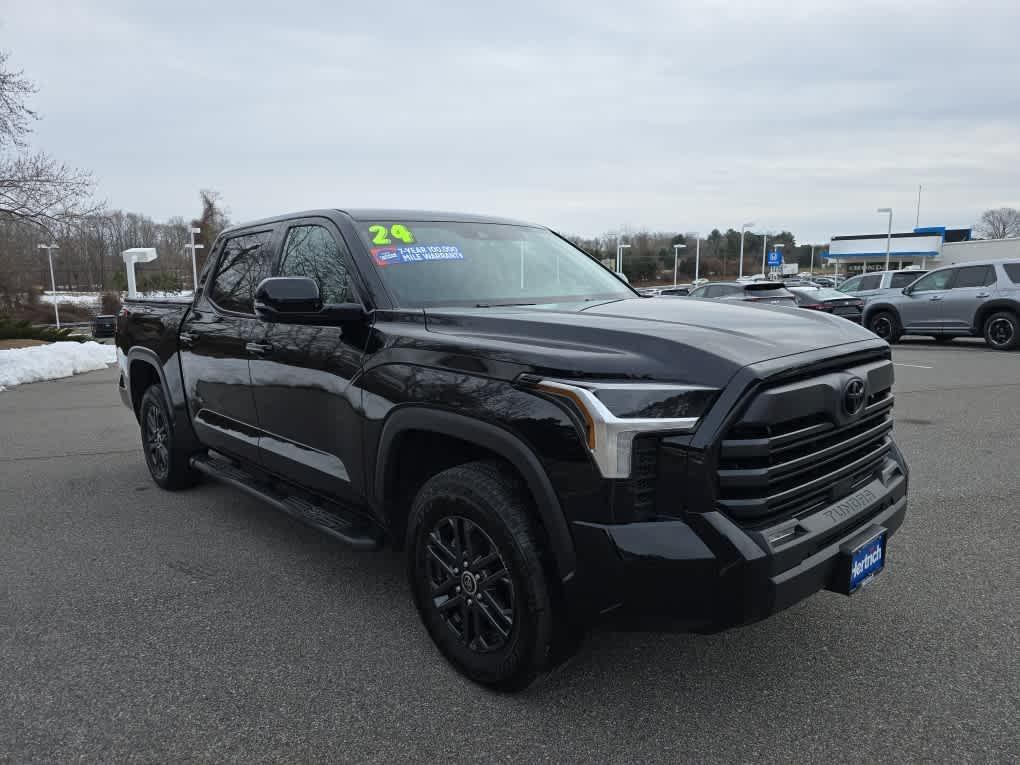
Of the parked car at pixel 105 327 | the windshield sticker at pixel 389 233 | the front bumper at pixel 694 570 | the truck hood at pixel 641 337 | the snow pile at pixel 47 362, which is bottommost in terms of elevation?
the snow pile at pixel 47 362

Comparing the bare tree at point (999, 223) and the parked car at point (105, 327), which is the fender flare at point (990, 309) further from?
the bare tree at point (999, 223)

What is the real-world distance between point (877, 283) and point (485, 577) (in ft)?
66.7

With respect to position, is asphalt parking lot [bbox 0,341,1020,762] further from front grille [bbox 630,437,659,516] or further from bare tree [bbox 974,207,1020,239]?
bare tree [bbox 974,207,1020,239]

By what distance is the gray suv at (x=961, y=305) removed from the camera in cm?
1402

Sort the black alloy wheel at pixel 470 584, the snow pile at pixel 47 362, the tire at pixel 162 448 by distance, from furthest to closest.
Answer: the snow pile at pixel 47 362, the tire at pixel 162 448, the black alloy wheel at pixel 470 584

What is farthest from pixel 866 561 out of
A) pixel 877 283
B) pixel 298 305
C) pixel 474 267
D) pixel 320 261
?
pixel 877 283

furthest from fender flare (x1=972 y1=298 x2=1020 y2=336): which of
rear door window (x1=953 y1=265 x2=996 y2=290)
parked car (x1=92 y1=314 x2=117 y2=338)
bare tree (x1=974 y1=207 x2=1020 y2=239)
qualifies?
bare tree (x1=974 y1=207 x2=1020 y2=239)

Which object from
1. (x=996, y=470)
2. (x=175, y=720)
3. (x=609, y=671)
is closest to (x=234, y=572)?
(x=175, y=720)

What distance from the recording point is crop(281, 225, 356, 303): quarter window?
11.1 feet

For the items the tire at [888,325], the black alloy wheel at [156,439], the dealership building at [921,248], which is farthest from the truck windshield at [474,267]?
the dealership building at [921,248]

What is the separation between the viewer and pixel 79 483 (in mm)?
5680

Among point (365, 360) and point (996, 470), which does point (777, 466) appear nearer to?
point (365, 360)

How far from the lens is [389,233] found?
345 cm

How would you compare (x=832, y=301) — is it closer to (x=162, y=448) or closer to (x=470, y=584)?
(x=162, y=448)
